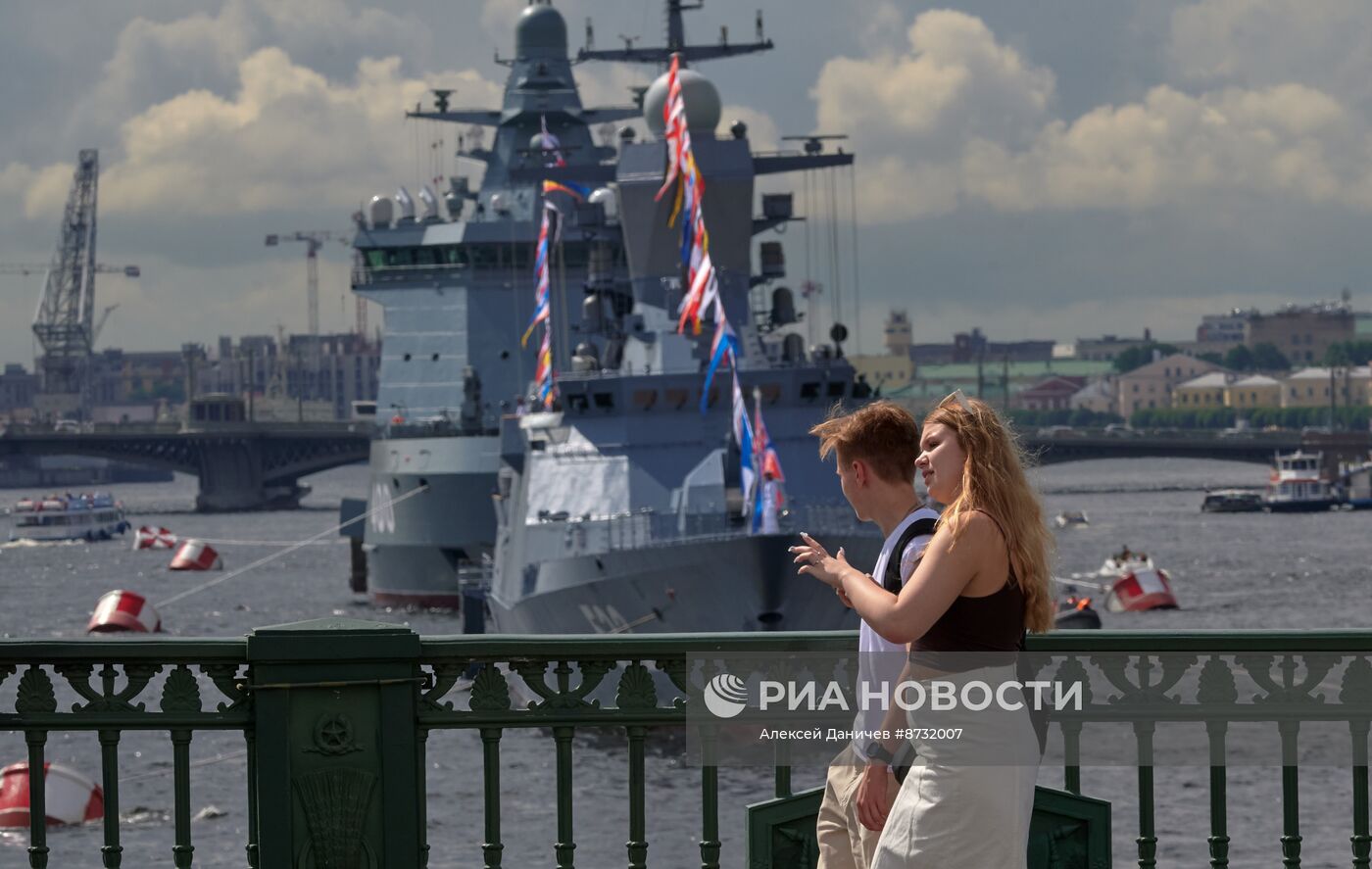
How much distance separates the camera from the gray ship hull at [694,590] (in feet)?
113

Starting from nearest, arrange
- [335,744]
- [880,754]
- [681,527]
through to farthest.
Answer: [880,754] → [335,744] → [681,527]

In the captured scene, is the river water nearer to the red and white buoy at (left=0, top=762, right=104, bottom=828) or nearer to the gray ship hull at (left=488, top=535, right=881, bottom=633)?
the red and white buoy at (left=0, top=762, right=104, bottom=828)

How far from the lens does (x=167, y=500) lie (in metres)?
187

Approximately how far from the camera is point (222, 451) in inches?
5871

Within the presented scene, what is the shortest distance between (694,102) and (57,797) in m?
16.7

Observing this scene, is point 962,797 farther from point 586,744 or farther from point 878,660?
point 586,744

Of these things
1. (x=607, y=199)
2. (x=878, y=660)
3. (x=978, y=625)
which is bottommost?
(x=878, y=660)

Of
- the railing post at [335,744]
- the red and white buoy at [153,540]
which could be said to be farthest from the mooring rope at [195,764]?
the red and white buoy at [153,540]

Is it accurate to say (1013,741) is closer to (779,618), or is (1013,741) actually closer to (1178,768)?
(779,618)

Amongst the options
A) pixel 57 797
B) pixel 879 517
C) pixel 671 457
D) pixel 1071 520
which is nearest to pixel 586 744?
pixel 671 457

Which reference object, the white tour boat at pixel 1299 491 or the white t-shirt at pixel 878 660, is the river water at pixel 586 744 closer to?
the white t-shirt at pixel 878 660

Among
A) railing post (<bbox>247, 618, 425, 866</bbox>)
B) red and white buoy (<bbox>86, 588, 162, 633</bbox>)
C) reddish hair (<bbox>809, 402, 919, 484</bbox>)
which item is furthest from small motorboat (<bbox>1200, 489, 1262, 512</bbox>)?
reddish hair (<bbox>809, 402, 919, 484</bbox>)

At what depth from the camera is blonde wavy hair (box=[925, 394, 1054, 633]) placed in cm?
667

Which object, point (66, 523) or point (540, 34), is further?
point (66, 523)
